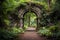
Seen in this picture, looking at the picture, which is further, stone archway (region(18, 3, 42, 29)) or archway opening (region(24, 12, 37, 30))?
archway opening (region(24, 12, 37, 30))

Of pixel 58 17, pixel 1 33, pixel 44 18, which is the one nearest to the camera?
pixel 1 33

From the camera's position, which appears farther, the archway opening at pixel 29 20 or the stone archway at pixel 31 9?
the archway opening at pixel 29 20

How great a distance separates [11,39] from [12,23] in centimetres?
1012

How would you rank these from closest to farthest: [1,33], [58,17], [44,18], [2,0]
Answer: [1,33] < [2,0] < [58,17] < [44,18]

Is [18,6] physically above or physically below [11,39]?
above

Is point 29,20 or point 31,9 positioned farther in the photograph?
point 29,20

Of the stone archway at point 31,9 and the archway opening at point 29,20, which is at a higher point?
the stone archway at point 31,9

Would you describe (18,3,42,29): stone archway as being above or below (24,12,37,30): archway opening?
above

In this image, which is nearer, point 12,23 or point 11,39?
point 11,39

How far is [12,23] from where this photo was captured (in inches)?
915

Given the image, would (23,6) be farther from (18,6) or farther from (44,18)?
(44,18)

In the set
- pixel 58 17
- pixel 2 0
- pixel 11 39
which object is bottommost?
pixel 11 39

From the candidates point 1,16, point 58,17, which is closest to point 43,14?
point 58,17

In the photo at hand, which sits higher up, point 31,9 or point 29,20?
point 31,9
